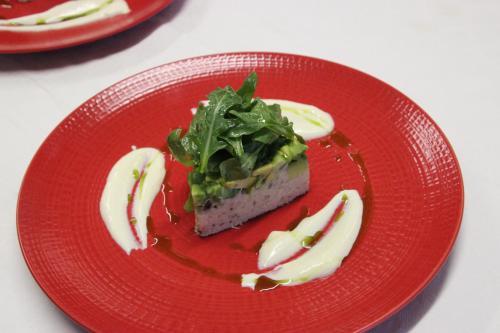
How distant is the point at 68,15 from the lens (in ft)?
12.6

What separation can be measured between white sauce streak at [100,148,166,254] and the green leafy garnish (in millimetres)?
244

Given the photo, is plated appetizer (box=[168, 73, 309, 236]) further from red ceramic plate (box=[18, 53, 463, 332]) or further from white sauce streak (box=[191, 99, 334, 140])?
white sauce streak (box=[191, 99, 334, 140])

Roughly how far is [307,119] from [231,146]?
784 millimetres

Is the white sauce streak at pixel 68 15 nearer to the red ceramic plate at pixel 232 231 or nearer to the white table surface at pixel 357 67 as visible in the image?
the white table surface at pixel 357 67

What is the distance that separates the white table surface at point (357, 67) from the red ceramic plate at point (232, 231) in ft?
0.63

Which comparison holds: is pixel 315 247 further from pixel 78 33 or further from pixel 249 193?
pixel 78 33

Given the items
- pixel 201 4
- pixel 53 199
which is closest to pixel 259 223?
pixel 53 199

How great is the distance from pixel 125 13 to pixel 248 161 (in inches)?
71.0

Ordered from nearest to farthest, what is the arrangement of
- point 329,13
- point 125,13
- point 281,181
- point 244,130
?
point 244,130
point 281,181
point 125,13
point 329,13

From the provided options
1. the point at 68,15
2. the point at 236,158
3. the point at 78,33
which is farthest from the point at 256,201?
the point at 68,15

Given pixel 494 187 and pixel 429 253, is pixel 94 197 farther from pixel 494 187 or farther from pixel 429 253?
pixel 494 187

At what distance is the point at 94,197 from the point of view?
2.66 meters

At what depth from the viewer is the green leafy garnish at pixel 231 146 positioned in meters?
2.37

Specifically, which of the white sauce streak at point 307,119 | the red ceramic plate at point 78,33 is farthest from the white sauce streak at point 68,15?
the white sauce streak at point 307,119
